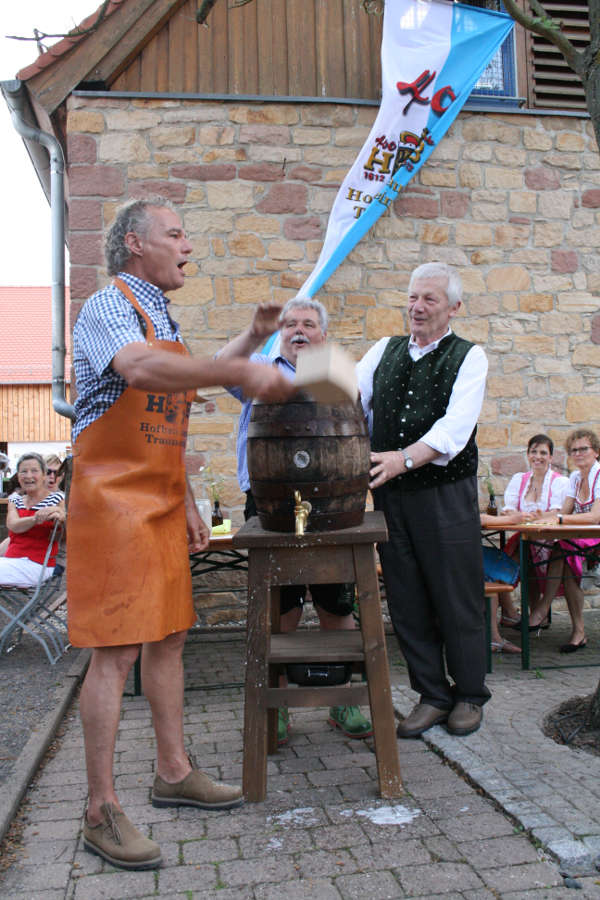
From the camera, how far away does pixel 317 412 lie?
9.14ft

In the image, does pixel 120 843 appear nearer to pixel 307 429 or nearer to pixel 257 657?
pixel 257 657

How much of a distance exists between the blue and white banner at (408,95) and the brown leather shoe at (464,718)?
11.8 feet

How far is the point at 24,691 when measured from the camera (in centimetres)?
451

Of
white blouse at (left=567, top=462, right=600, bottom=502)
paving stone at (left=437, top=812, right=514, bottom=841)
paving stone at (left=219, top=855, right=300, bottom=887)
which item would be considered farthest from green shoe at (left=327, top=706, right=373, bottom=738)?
white blouse at (left=567, top=462, right=600, bottom=502)

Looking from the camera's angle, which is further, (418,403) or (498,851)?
(418,403)

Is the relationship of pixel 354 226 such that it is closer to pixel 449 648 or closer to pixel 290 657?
pixel 449 648

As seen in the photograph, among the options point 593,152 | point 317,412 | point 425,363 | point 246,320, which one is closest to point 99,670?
point 317,412

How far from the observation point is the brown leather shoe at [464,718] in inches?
132

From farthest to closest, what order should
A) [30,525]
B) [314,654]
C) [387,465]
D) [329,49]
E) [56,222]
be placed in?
1. [56,222]
2. [329,49]
3. [30,525]
4. [387,465]
5. [314,654]

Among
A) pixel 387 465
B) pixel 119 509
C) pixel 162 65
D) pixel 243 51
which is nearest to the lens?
pixel 119 509

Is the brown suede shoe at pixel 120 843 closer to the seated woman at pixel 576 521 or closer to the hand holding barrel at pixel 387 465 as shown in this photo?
the hand holding barrel at pixel 387 465

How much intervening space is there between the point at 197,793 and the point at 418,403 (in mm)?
1784

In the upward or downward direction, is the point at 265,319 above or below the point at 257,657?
above

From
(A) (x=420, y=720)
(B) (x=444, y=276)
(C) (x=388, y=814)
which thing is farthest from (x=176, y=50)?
(C) (x=388, y=814)
